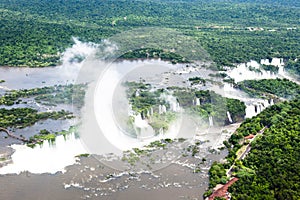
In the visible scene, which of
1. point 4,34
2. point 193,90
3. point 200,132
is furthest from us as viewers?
point 4,34

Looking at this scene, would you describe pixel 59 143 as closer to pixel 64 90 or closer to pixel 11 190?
pixel 11 190

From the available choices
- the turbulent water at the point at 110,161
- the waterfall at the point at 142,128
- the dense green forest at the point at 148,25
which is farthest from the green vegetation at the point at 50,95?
the dense green forest at the point at 148,25

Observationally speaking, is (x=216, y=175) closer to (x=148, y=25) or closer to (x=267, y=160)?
(x=267, y=160)

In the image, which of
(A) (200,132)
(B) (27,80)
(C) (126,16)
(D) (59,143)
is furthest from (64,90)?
(C) (126,16)

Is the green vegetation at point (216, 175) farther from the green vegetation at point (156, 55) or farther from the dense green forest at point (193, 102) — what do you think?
the green vegetation at point (156, 55)

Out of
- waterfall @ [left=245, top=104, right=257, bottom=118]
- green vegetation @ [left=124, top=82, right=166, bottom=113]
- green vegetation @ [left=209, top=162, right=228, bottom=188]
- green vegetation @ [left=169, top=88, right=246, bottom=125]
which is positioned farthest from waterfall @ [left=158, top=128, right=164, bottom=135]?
waterfall @ [left=245, top=104, right=257, bottom=118]

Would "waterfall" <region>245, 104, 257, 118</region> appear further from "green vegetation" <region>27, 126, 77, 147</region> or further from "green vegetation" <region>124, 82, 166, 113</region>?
"green vegetation" <region>27, 126, 77, 147</region>
